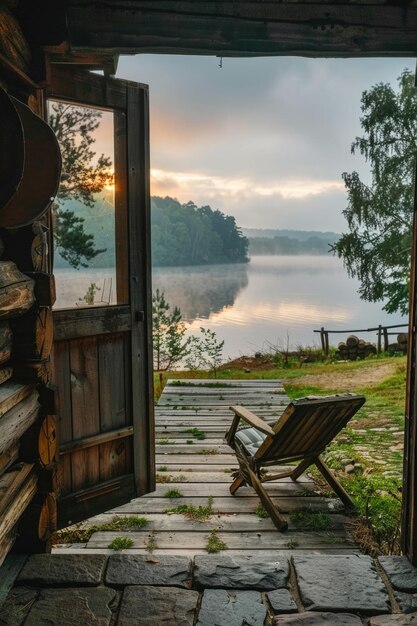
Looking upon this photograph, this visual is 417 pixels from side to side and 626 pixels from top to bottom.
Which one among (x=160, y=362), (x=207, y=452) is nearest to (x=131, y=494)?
(x=207, y=452)

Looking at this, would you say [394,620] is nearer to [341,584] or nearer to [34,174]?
[341,584]

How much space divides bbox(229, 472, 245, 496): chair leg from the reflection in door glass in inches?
63.9

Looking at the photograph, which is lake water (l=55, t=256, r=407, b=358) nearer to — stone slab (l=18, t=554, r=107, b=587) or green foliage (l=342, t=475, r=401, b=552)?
stone slab (l=18, t=554, r=107, b=587)

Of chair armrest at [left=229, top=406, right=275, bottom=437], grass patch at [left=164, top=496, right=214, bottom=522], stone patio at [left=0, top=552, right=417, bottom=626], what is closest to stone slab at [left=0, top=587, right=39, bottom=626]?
stone patio at [left=0, top=552, right=417, bottom=626]

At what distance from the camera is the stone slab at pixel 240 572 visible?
1.99 meters

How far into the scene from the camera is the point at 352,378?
353 inches

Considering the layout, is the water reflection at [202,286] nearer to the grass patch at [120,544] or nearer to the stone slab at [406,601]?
the grass patch at [120,544]

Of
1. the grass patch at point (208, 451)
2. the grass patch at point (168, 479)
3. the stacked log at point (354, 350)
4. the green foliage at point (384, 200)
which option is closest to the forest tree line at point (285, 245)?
the green foliage at point (384, 200)

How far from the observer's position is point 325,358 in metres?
12.7

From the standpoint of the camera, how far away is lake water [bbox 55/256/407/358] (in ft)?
34.9

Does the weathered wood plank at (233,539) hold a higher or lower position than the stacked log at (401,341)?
higher

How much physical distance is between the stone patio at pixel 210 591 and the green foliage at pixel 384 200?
13.1 meters

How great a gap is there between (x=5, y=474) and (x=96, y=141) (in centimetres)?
177

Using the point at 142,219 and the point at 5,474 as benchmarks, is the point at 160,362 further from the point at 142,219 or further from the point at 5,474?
the point at 5,474
